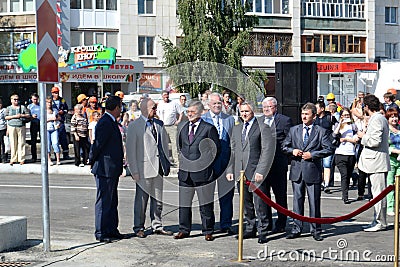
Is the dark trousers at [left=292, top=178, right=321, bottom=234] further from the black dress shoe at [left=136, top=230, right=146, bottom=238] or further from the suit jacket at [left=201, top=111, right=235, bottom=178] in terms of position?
the black dress shoe at [left=136, top=230, right=146, bottom=238]

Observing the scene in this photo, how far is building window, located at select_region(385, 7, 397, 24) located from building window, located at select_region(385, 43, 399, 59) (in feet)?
7.00

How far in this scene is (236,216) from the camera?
12250 mm

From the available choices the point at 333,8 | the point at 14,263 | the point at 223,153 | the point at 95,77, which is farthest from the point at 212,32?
the point at 14,263

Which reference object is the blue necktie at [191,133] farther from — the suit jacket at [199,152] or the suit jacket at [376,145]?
the suit jacket at [376,145]

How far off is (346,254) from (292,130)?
2.12 metres

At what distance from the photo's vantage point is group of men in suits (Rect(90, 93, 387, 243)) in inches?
400

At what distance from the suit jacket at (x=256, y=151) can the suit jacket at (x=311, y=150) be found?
341 mm

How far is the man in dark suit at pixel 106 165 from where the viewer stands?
10.1m

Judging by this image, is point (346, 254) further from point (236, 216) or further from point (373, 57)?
point (373, 57)

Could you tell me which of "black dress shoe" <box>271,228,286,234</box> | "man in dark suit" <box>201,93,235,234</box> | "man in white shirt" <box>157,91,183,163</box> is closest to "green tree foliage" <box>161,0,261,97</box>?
"man in white shirt" <box>157,91,183,163</box>

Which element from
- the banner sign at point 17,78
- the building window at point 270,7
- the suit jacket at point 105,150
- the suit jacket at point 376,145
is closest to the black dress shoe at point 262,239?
the suit jacket at point 376,145

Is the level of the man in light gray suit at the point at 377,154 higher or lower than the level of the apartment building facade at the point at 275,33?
lower

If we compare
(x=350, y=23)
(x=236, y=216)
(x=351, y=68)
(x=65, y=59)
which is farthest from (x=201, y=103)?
(x=350, y=23)

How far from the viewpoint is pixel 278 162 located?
35.3ft
